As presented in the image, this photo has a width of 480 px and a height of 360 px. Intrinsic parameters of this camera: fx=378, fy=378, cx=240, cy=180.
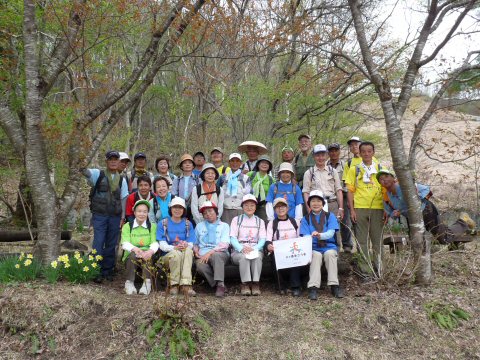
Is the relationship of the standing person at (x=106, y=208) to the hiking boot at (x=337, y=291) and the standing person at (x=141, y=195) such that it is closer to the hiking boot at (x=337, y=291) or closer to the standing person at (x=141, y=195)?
the standing person at (x=141, y=195)

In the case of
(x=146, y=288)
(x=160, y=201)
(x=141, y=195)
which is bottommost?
(x=146, y=288)

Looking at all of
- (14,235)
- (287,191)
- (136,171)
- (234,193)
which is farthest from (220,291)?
(14,235)

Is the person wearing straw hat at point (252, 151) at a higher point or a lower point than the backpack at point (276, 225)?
higher

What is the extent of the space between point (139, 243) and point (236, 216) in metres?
1.51

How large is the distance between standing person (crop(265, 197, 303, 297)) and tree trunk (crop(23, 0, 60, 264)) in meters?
3.10

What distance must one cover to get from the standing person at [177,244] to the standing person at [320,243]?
1669mm

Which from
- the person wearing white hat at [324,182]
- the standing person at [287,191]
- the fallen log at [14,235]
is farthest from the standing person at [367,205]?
the fallen log at [14,235]

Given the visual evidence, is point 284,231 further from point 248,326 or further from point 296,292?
point 248,326

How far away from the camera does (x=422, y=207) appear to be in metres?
6.05

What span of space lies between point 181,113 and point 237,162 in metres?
14.8

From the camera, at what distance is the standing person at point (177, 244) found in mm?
5113

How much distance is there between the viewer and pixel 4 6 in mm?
6949

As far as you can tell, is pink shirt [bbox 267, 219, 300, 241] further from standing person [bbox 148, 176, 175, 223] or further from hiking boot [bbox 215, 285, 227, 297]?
standing person [bbox 148, 176, 175, 223]

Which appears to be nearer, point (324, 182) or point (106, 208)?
point (106, 208)
